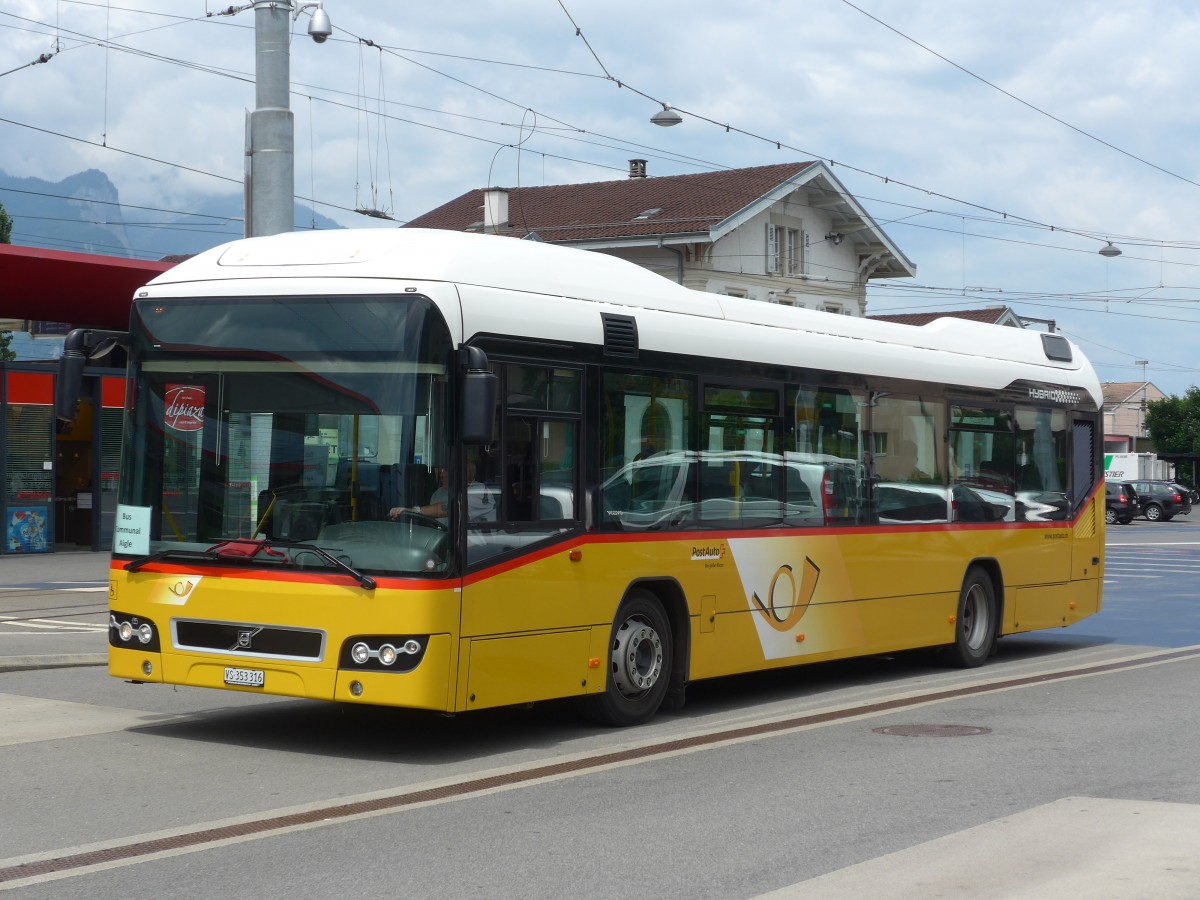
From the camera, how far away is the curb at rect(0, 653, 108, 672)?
12969mm

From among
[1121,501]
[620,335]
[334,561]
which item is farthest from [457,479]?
[1121,501]

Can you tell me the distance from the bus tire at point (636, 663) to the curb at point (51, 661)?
17.0 ft

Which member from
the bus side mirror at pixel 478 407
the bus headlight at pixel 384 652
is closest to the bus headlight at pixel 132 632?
the bus headlight at pixel 384 652

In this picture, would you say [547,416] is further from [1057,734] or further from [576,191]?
[576,191]

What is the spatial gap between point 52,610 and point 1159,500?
4634 cm

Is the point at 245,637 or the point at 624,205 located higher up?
the point at 624,205

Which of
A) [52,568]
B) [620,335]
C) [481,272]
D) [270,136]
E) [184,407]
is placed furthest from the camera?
[52,568]

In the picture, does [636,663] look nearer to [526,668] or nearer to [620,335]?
[526,668]

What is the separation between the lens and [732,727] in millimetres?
10680

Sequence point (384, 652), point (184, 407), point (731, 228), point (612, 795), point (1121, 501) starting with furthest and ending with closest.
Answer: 1. point (1121, 501)
2. point (731, 228)
3. point (184, 407)
4. point (384, 652)
5. point (612, 795)

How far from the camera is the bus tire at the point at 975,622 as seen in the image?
14.5 metres

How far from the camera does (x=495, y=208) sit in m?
46.9

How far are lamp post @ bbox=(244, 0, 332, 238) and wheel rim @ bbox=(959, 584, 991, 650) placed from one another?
7.56 metres

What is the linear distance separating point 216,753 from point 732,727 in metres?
3.37
